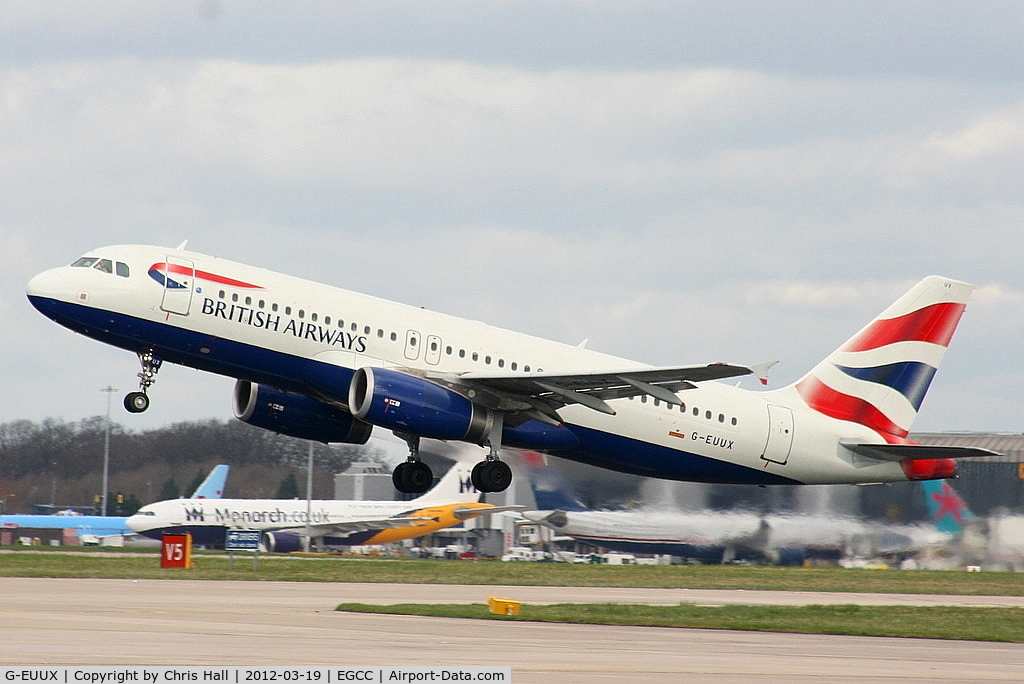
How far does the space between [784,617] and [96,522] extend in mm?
51424

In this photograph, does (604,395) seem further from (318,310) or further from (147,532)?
(147,532)

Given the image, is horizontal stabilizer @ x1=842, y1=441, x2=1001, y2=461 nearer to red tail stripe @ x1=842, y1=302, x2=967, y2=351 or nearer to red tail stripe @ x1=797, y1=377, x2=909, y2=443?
red tail stripe @ x1=797, y1=377, x2=909, y2=443

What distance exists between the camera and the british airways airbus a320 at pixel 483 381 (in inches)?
1248

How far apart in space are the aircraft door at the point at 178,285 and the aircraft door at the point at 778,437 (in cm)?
1535

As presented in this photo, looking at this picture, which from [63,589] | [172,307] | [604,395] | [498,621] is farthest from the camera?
[63,589]

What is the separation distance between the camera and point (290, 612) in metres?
30.0

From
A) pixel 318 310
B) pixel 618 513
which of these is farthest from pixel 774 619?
pixel 618 513

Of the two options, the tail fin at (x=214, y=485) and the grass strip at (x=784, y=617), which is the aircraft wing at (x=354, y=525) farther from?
the grass strip at (x=784, y=617)

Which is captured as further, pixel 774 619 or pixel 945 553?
pixel 945 553

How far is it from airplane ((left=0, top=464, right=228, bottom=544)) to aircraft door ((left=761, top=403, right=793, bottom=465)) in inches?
1712

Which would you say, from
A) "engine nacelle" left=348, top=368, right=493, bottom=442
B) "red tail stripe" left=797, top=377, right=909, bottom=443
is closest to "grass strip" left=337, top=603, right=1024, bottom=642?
"engine nacelle" left=348, top=368, right=493, bottom=442

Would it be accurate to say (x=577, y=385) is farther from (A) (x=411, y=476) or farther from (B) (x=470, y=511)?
(B) (x=470, y=511)

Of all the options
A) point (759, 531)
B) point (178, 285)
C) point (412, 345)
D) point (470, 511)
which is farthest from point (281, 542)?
point (178, 285)

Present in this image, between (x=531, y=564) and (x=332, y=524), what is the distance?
18.0 m
